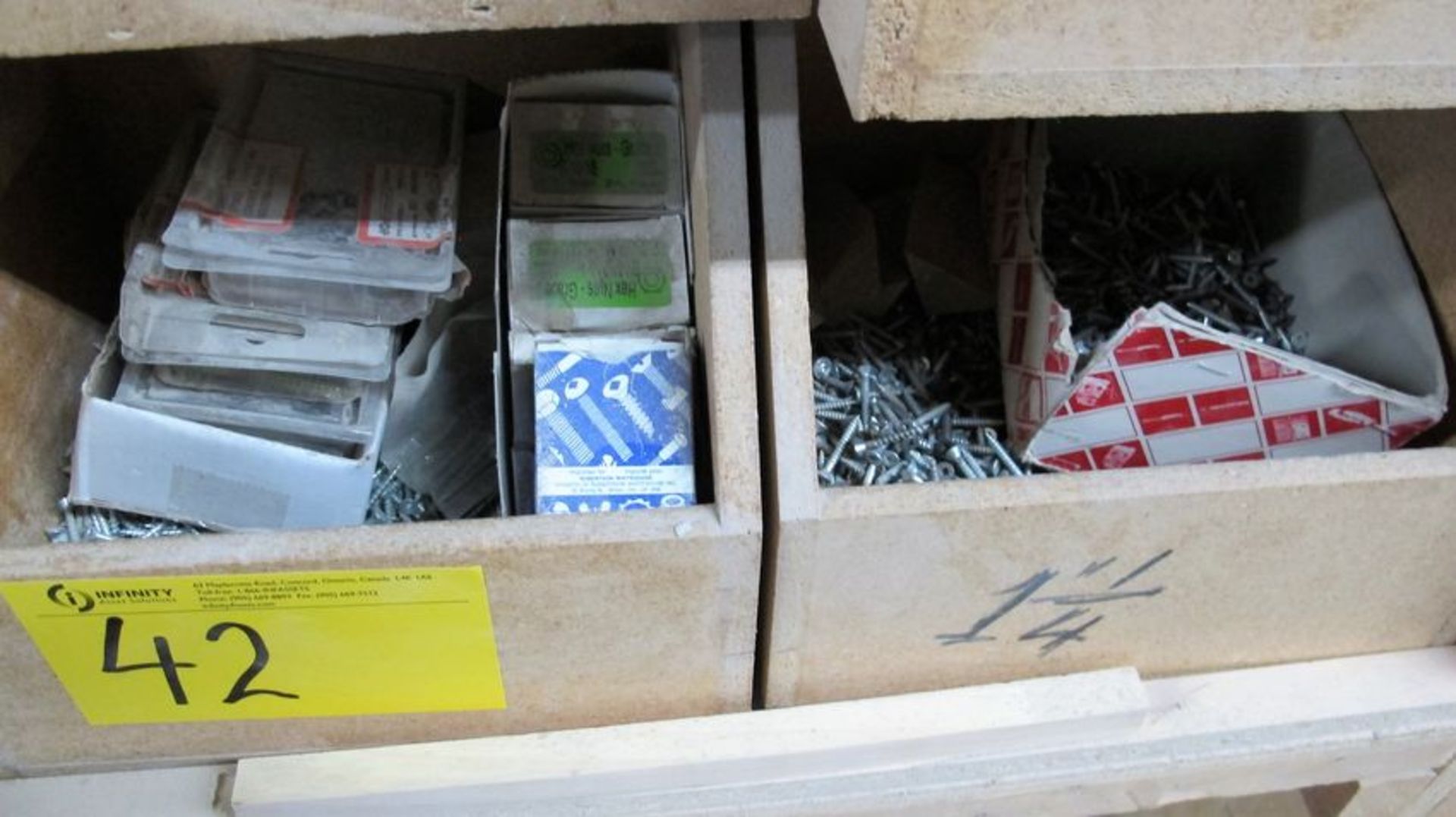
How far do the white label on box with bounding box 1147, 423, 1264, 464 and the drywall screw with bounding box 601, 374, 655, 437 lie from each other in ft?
1.23

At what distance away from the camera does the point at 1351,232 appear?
93cm

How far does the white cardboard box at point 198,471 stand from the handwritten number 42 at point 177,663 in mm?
127

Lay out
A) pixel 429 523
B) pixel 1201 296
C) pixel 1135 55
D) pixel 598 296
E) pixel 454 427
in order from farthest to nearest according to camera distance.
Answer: pixel 1201 296 < pixel 454 427 < pixel 598 296 < pixel 429 523 < pixel 1135 55

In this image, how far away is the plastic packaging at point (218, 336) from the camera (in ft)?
2.60

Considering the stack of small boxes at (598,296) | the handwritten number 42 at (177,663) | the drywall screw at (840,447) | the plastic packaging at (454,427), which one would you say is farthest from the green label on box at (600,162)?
the handwritten number 42 at (177,663)

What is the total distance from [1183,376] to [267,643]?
0.63m

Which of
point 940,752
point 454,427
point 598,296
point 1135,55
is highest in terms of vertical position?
point 1135,55

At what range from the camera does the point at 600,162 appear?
32.6 inches

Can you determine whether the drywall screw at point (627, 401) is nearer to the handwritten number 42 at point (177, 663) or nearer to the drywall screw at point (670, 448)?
the drywall screw at point (670, 448)

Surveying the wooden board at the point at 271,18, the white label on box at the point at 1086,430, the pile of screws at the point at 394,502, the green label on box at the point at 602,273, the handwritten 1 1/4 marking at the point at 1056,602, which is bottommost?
the handwritten 1 1/4 marking at the point at 1056,602

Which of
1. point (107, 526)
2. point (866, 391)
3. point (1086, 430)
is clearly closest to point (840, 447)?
point (866, 391)

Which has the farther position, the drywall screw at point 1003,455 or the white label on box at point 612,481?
the drywall screw at point 1003,455

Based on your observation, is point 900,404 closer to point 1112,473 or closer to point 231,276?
point 1112,473

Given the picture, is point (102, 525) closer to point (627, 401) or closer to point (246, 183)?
point (246, 183)
